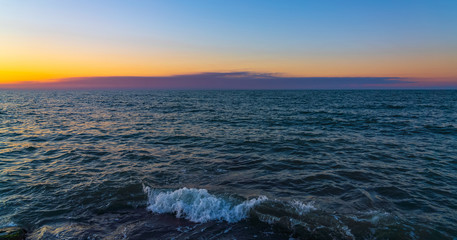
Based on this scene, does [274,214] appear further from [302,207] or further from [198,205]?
[198,205]

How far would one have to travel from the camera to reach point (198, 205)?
7855 millimetres

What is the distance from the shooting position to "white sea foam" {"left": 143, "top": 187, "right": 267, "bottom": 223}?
746 cm

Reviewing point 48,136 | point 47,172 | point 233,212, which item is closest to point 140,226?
point 233,212

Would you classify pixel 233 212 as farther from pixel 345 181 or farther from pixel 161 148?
pixel 161 148

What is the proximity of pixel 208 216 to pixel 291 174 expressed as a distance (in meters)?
4.92

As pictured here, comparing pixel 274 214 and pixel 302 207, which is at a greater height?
pixel 302 207

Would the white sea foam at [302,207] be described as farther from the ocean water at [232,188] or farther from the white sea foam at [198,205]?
the white sea foam at [198,205]

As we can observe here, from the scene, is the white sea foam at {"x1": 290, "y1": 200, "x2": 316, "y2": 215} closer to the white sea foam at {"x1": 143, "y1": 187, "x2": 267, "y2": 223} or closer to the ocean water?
the ocean water

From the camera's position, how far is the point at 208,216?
7.40 metres

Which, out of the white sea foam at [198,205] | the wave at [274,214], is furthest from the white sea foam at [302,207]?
the white sea foam at [198,205]

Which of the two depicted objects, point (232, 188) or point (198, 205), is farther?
point (232, 188)

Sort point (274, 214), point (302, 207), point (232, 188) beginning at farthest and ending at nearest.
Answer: point (232, 188) < point (302, 207) < point (274, 214)

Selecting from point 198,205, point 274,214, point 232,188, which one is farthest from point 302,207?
point 198,205

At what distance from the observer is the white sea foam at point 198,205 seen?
294 inches
